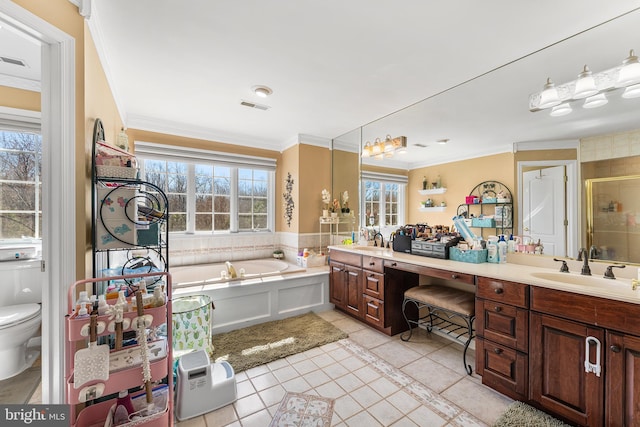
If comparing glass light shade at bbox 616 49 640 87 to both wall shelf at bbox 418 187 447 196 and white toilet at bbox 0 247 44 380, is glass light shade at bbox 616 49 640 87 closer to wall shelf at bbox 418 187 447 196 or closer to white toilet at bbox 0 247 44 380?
wall shelf at bbox 418 187 447 196

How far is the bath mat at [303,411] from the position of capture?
1.48 metres

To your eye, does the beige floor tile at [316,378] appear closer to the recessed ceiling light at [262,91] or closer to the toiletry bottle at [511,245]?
the toiletry bottle at [511,245]

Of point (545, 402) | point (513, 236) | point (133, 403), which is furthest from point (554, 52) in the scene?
point (133, 403)

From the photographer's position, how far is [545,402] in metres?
1.48

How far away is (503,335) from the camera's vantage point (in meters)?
1.65

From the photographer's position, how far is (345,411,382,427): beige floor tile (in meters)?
1.48

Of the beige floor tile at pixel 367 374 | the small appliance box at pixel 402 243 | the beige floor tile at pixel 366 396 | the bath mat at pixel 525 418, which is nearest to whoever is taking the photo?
the bath mat at pixel 525 418

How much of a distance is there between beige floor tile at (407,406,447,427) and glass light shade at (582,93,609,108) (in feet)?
7.19

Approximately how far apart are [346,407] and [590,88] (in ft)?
8.47

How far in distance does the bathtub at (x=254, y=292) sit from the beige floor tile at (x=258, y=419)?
1174mm

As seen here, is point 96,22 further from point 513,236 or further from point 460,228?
point 513,236

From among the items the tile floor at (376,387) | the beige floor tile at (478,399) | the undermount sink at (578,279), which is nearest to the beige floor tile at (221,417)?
the tile floor at (376,387)

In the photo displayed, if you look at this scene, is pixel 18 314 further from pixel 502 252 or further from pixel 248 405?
pixel 502 252

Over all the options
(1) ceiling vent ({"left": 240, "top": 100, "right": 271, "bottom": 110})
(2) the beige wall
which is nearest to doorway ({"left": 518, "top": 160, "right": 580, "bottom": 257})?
(2) the beige wall
